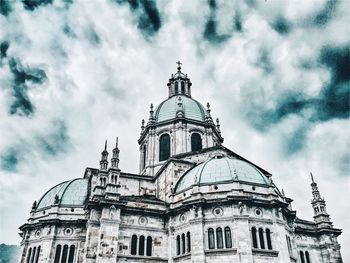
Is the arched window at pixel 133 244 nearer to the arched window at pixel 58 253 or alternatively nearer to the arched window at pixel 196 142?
the arched window at pixel 58 253

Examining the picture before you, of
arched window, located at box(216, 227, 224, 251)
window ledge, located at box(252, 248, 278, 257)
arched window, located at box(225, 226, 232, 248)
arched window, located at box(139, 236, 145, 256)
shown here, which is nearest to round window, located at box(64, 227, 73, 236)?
arched window, located at box(139, 236, 145, 256)

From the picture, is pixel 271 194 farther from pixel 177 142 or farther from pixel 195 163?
pixel 177 142

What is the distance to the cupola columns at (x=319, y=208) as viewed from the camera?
37500 millimetres

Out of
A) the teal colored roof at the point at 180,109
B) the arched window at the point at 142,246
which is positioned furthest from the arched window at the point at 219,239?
the teal colored roof at the point at 180,109

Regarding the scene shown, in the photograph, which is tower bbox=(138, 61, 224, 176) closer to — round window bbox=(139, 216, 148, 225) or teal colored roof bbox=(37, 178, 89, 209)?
teal colored roof bbox=(37, 178, 89, 209)

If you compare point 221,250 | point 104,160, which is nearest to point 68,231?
point 104,160

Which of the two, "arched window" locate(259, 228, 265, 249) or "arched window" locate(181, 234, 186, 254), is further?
"arched window" locate(181, 234, 186, 254)

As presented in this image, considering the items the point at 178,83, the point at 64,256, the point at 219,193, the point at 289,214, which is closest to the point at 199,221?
the point at 219,193

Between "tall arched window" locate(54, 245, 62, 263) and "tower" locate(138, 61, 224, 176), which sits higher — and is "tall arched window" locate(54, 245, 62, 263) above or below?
below

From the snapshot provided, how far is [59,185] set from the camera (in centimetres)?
4184

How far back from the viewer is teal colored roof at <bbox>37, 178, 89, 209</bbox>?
38.5m

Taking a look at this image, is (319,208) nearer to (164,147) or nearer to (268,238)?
(268,238)

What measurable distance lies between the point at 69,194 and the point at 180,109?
1892 cm

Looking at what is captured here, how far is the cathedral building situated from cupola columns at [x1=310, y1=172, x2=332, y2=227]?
0.11 metres
